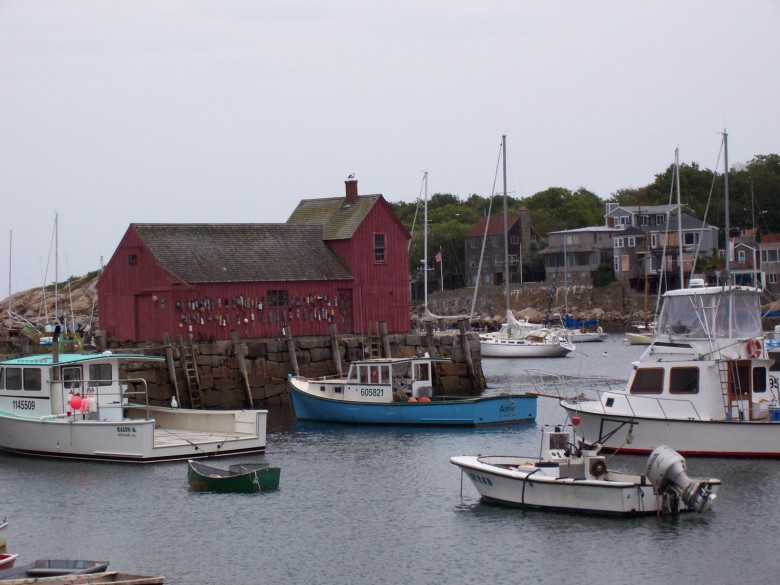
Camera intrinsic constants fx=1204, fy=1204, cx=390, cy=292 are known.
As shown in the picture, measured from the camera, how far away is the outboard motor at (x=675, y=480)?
76.9 ft

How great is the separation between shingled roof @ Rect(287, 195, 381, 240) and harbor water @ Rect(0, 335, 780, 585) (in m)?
19.3

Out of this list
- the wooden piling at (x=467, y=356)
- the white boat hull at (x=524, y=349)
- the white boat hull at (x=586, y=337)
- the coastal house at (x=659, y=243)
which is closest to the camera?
the wooden piling at (x=467, y=356)

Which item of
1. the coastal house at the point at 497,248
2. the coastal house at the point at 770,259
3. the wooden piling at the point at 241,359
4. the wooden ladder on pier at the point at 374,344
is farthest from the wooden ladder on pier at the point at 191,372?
the coastal house at the point at 497,248

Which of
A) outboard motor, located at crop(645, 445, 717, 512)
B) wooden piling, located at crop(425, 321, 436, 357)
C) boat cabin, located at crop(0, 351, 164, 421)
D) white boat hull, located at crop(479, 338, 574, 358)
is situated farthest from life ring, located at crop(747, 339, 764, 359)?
white boat hull, located at crop(479, 338, 574, 358)

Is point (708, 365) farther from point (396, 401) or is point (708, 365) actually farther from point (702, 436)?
point (396, 401)

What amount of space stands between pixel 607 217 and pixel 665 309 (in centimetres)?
8764

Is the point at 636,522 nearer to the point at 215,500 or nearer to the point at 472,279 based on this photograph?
the point at 215,500

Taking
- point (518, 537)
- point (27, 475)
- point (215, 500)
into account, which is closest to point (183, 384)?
point (27, 475)

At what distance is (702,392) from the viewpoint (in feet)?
100

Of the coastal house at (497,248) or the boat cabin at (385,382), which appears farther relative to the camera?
the coastal house at (497,248)

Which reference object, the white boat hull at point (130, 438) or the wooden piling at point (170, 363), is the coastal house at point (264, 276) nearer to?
the wooden piling at point (170, 363)

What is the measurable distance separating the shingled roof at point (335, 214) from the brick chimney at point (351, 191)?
19 cm

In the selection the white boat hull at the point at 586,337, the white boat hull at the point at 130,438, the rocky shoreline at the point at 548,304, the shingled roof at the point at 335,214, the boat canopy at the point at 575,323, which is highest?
the shingled roof at the point at 335,214

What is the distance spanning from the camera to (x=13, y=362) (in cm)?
3353
